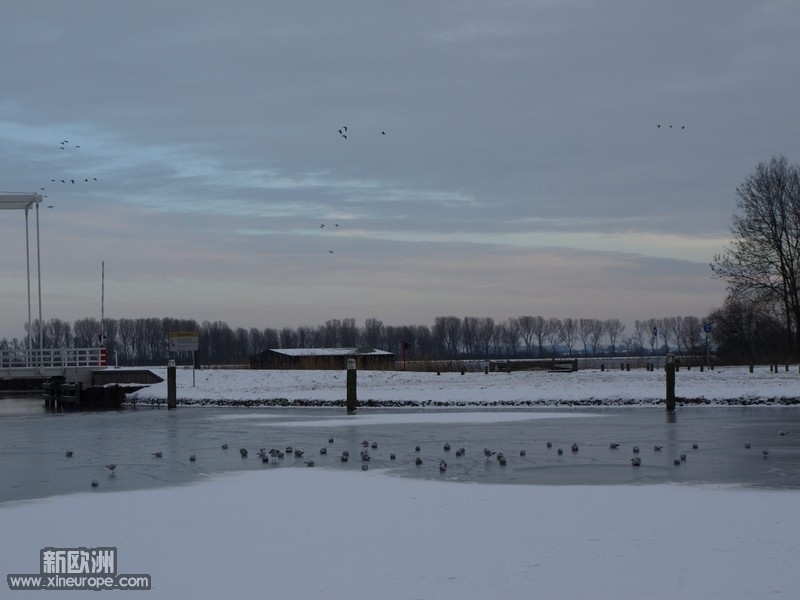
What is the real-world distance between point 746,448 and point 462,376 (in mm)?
33889

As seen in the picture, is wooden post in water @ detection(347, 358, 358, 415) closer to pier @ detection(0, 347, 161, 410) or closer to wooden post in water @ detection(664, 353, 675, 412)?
wooden post in water @ detection(664, 353, 675, 412)

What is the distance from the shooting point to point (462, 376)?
53.2 m

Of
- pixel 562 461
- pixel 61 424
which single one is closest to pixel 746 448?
pixel 562 461

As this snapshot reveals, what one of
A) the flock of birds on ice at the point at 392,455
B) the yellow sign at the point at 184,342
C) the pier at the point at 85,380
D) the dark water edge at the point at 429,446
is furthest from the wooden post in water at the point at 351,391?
the yellow sign at the point at 184,342

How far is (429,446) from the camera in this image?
20.7m

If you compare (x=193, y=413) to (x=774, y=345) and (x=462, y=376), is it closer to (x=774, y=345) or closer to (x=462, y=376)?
(x=462, y=376)

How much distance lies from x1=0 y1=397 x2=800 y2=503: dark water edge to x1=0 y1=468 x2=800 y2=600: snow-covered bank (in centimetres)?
168

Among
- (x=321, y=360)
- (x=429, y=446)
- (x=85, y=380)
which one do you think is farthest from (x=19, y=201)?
(x=321, y=360)

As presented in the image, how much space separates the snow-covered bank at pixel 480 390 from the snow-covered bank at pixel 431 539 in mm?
24038

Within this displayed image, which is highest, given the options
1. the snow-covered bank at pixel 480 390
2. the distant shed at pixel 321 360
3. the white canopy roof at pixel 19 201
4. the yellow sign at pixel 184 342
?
the white canopy roof at pixel 19 201

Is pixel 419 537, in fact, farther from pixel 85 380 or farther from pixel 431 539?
pixel 85 380

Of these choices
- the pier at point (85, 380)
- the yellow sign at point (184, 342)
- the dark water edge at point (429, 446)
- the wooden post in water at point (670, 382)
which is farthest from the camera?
the yellow sign at point (184, 342)

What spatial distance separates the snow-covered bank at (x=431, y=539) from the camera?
8.55 m

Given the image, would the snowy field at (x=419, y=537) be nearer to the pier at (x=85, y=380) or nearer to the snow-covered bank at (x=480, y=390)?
the snow-covered bank at (x=480, y=390)
